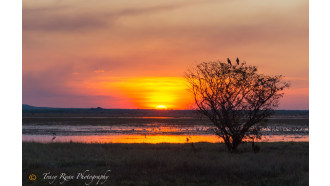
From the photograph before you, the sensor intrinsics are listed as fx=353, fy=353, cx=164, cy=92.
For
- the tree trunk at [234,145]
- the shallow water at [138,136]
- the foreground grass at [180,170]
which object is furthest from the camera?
the shallow water at [138,136]

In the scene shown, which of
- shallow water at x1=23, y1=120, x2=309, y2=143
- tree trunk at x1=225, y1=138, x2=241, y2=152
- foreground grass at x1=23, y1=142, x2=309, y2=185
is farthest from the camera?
shallow water at x1=23, y1=120, x2=309, y2=143

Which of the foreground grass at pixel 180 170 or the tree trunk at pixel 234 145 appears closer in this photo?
the foreground grass at pixel 180 170

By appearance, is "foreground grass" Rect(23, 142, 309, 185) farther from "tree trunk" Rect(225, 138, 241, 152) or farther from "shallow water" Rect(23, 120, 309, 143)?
"shallow water" Rect(23, 120, 309, 143)

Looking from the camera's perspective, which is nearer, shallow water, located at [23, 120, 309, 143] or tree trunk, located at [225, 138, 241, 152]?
tree trunk, located at [225, 138, 241, 152]

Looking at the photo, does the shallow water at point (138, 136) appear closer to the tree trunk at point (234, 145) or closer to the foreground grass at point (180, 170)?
the tree trunk at point (234, 145)

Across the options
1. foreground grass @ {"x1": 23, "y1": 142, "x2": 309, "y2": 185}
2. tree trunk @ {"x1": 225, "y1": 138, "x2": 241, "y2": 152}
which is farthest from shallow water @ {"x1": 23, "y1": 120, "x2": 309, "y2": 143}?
foreground grass @ {"x1": 23, "y1": 142, "x2": 309, "y2": 185}

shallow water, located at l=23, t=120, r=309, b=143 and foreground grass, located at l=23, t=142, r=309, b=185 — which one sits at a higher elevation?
foreground grass, located at l=23, t=142, r=309, b=185

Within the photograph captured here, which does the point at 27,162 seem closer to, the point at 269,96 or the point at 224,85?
the point at 224,85

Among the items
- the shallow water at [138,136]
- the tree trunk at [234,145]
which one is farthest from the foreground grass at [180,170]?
the shallow water at [138,136]

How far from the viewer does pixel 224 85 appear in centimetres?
2848

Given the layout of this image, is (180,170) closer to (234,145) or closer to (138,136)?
(234,145)

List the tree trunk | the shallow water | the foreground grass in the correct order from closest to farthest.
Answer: the foreground grass, the tree trunk, the shallow water
